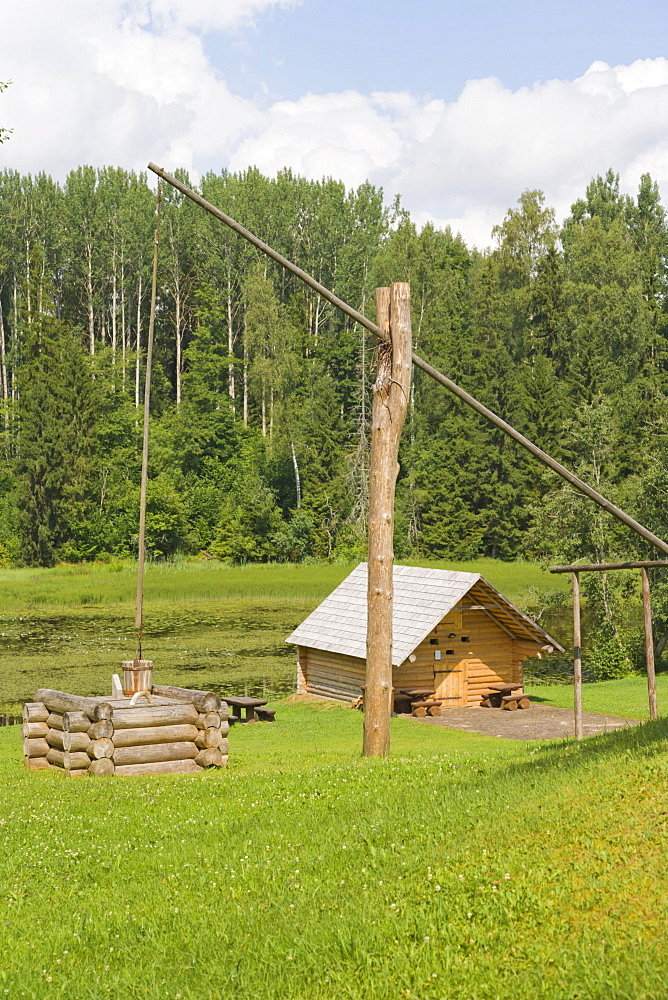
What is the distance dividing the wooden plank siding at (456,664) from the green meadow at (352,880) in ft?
45.2

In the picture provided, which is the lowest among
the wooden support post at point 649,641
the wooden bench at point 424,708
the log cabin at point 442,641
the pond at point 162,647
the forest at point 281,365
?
the wooden bench at point 424,708

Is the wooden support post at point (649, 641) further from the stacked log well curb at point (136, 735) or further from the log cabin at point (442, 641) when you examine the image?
the log cabin at point (442, 641)

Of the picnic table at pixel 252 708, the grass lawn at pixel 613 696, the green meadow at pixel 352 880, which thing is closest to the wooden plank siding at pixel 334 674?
the picnic table at pixel 252 708

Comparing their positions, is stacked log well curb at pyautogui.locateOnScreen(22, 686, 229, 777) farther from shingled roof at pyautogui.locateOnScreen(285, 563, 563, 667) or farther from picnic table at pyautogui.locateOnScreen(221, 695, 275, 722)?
shingled roof at pyautogui.locateOnScreen(285, 563, 563, 667)

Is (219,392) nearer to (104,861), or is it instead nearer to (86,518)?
(86,518)

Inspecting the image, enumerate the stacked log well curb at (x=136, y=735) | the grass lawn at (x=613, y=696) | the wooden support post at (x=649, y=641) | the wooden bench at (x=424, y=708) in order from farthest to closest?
the wooden bench at (x=424, y=708) < the grass lawn at (x=613, y=696) < the stacked log well curb at (x=136, y=735) < the wooden support post at (x=649, y=641)

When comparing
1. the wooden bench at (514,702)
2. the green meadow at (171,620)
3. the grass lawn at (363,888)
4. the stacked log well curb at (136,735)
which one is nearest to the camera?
the grass lawn at (363,888)

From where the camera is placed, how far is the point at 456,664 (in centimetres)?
2891

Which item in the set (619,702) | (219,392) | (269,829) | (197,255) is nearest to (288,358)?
(219,392)

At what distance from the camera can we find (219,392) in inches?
3287

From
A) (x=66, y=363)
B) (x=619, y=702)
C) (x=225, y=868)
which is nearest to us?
(x=225, y=868)

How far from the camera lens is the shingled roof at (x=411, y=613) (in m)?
27.4

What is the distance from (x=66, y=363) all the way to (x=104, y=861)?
218 ft

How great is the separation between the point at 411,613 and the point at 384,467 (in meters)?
14.7
